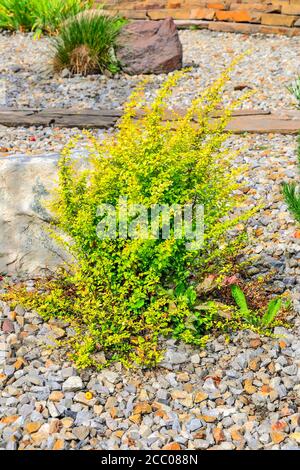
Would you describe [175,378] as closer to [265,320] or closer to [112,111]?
[265,320]

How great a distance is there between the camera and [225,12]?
10648 mm

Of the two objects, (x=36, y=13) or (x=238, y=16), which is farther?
(x=238, y=16)

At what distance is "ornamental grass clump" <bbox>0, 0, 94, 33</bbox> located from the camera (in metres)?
9.83

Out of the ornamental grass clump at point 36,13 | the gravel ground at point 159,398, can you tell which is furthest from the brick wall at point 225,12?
the gravel ground at point 159,398

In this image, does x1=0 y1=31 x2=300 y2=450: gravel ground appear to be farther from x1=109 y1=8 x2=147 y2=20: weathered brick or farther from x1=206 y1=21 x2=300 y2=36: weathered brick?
x1=109 y1=8 x2=147 y2=20: weathered brick

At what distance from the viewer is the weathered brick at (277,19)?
10109 millimetres

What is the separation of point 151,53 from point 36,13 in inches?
110

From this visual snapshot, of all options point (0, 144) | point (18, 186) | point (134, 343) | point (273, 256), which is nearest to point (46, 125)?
point (0, 144)

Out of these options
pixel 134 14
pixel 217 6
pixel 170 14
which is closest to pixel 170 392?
pixel 217 6

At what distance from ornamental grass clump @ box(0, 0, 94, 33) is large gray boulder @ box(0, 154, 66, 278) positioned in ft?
20.9

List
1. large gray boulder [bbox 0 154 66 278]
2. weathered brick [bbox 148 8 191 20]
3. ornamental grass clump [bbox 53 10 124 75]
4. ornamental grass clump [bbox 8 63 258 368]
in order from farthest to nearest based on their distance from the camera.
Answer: weathered brick [bbox 148 8 191 20], ornamental grass clump [bbox 53 10 124 75], large gray boulder [bbox 0 154 66 278], ornamental grass clump [bbox 8 63 258 368]

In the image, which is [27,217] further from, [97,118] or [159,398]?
[97,118]

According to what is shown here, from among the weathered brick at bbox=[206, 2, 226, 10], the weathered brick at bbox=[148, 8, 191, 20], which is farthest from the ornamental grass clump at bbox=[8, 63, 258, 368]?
the weathered brick at bbox=[148, 8, 191, 20]
